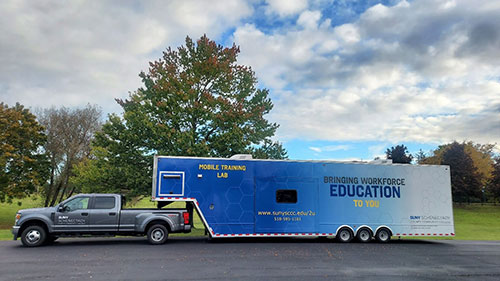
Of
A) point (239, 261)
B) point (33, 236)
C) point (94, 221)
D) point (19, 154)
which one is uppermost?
point (19, 154)

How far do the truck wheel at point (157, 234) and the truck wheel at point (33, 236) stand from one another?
360 cm

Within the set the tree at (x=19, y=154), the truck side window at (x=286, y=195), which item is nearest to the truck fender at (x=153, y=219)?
the truck side window at (x=286, y=195)

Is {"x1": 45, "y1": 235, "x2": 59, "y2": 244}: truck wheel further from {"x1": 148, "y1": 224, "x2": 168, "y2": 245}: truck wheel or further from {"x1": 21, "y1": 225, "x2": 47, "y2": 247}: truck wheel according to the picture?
{"x1": 148, "y1": 224, "x2": 168, "y2": 245}: truck wheel

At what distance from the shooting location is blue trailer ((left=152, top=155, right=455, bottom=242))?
42.0 feet

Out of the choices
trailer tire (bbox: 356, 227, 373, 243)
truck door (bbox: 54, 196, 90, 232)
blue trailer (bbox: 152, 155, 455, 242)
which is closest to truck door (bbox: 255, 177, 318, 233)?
blue trailer (bbox: 152, 155, 455, 242)

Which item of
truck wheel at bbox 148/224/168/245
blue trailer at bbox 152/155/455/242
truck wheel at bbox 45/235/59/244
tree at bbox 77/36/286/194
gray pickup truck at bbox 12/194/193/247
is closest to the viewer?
gray pickup truck at bbox 12/194/193/247

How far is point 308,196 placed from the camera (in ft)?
44.2

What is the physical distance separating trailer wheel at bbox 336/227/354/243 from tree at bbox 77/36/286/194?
831 centimetres

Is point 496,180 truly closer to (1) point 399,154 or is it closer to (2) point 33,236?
(1) point 399,154

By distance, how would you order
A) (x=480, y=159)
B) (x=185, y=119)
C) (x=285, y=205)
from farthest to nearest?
(x=480, y=159) < (x=185, y=119) < (x=285, y=205)

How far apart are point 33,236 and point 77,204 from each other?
1673 mm

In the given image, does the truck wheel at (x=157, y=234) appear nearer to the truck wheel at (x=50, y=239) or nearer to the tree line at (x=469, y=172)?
the truck wheel at (x=50, y=239)

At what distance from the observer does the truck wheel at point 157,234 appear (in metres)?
12.1

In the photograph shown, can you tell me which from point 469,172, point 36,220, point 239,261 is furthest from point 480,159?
point 36,220
